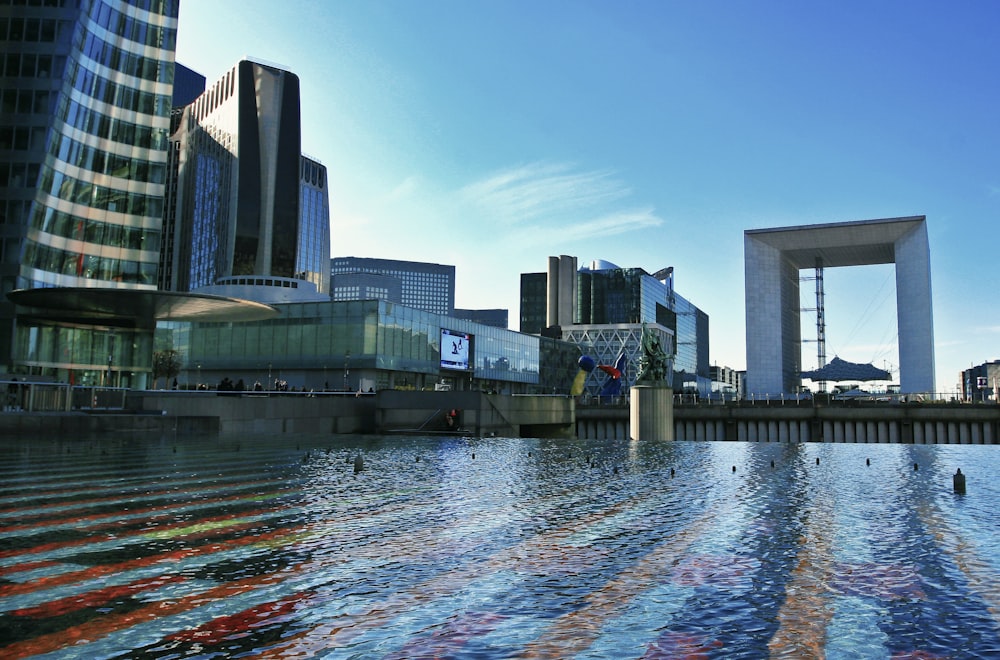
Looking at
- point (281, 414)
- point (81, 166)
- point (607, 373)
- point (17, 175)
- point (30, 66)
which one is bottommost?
point (281, 414)

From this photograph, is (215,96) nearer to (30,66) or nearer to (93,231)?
(30,66)

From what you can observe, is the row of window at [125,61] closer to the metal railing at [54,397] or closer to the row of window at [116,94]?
the row of window at [116,94]

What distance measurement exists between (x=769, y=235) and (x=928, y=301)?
23.7 meters

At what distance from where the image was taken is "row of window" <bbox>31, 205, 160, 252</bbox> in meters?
56.6

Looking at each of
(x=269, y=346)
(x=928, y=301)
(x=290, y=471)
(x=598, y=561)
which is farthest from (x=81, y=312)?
(x=928, y=301)

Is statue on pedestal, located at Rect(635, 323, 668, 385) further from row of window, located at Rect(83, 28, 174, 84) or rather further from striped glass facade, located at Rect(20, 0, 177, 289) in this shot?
row of window, located at Rect(83, 28, 174, 84)

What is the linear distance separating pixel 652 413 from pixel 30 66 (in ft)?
163

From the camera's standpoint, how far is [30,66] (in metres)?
56.0

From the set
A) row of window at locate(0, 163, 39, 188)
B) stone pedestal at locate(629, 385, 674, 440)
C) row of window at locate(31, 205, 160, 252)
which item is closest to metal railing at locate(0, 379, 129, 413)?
row of window at locate(31, 205, 160, 252)

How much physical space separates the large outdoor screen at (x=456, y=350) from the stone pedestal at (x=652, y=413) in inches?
1581

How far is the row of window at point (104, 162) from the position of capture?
57.5 metres

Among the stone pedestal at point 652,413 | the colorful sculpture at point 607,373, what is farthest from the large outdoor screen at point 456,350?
the stone pedestal at point 652,413

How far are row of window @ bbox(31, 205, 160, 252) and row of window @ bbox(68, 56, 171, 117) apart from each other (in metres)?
9.48

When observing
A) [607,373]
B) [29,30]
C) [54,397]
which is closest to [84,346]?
[29,30]
